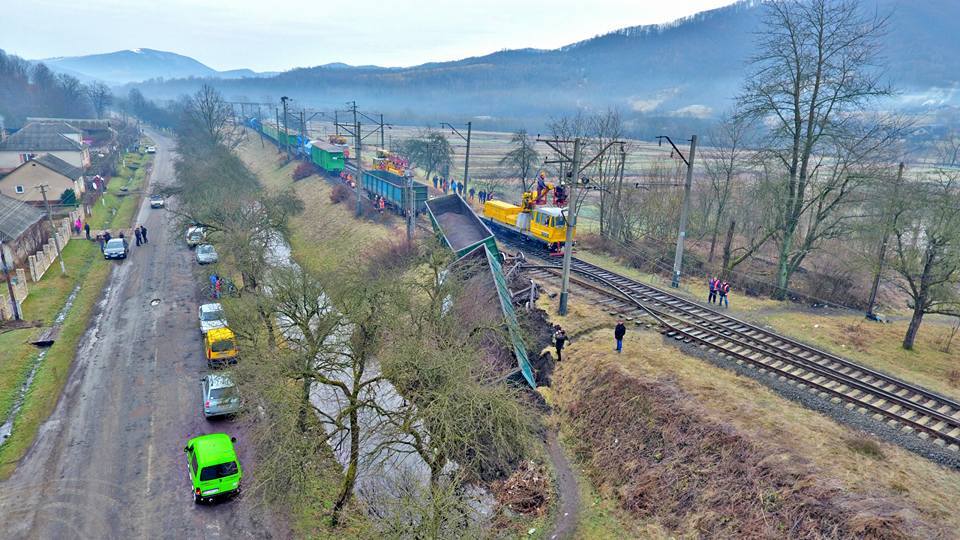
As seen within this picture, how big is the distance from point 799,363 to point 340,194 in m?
37.9

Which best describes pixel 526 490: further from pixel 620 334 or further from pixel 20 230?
pixel 20 230

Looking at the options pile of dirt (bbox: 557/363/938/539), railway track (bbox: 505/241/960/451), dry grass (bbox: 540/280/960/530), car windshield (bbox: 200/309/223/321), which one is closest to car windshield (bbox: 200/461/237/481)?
pile of dirt (bbox: 557/363/938/539)

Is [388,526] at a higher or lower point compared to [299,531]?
higher

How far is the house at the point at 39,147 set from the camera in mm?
60250

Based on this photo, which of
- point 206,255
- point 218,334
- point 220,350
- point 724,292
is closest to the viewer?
point 220,350

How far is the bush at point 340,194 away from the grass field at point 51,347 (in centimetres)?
1728

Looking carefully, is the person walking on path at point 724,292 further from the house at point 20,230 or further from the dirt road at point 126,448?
the house at point 20,230

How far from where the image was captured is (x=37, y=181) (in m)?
49.4

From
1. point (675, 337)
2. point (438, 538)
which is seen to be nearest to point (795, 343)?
point (675, 337)

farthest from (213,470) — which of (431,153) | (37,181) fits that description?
(37,181)

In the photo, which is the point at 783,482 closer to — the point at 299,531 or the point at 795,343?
the point at 795,343

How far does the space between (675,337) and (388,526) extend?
13.8 m

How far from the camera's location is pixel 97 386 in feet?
65.6

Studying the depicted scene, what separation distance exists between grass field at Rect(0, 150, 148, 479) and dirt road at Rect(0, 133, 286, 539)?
1.41 ft
